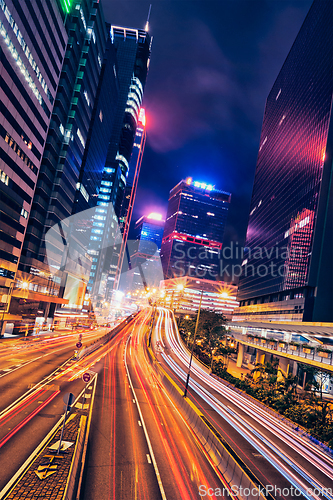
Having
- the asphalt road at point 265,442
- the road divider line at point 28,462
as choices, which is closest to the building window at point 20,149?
the asphalt road at point 265,442

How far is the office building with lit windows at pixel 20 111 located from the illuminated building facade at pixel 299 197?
7154 centimetres

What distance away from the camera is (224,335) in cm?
9406

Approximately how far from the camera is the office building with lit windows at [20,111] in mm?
59656

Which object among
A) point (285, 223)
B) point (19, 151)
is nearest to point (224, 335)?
point (285, 223)

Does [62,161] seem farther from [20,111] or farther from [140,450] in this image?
[140,450]

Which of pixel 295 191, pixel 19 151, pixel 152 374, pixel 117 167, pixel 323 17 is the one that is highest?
pixel 323 17

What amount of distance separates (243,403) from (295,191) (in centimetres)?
7844

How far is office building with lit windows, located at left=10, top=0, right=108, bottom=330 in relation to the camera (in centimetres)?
8012

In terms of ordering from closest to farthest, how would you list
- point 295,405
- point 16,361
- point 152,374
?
point 295,405 < point 16,361 < point 152,374

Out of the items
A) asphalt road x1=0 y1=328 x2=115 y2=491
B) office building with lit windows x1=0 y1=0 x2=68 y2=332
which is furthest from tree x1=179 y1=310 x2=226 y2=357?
office building with lit windows x1=0 y1=0 x2=68 y2=332

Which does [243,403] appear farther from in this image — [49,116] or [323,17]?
[323,17]

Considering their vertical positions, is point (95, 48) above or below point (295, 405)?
above

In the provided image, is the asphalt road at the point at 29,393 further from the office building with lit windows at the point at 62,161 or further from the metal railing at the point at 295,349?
the office building with lit windows at the point at 62,161

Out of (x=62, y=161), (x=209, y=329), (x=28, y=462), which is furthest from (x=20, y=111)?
(x=209, y=329)
